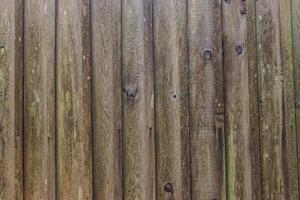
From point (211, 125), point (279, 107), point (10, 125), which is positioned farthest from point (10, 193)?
point (279, 107)

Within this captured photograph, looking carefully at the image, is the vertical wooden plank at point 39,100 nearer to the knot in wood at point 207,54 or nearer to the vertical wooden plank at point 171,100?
the vertical wooden plank at point 171,100

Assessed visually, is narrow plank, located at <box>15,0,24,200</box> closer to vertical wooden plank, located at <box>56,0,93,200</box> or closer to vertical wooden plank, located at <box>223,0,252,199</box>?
vertical wooden plank, located at <box>56,0,93,200</box>

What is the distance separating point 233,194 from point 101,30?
3.25ft

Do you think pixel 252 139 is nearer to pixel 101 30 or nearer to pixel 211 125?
pixel 211 125

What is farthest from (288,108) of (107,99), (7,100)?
(7,100)

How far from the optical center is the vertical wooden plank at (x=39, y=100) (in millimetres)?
1980

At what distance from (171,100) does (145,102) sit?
0.40 feet

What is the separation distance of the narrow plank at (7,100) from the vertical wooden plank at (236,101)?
0.99 meters

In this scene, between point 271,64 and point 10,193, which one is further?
point 271,64

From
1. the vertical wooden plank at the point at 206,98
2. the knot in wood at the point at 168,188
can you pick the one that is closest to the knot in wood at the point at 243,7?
the vertical wooden plank at the point at 206,98

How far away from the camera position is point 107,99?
2.02 metres

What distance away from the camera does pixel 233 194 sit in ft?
6.73

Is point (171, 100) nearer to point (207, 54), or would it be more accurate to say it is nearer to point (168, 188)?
point (207, 54)

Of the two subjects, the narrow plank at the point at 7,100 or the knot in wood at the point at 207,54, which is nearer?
the narrow plank at the point at 7,100
